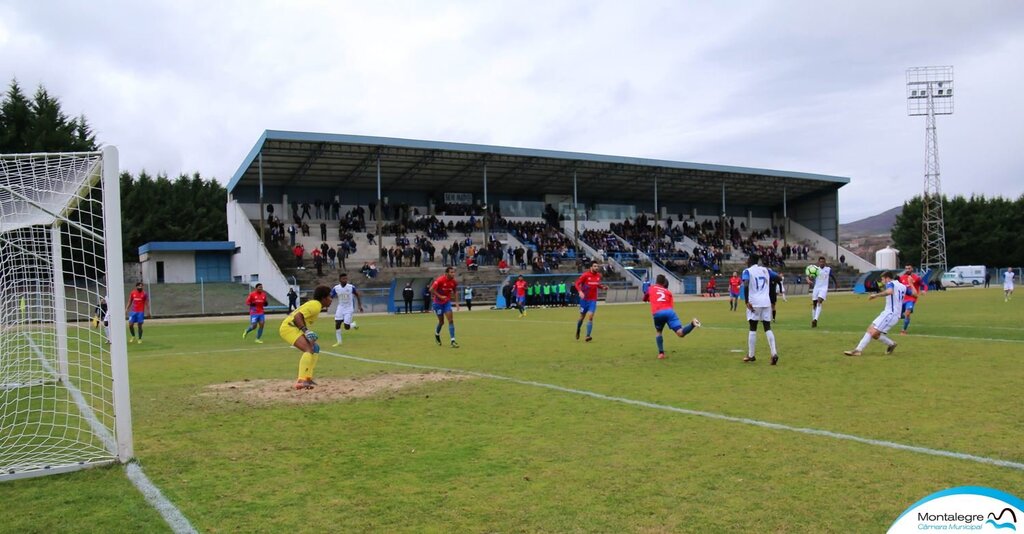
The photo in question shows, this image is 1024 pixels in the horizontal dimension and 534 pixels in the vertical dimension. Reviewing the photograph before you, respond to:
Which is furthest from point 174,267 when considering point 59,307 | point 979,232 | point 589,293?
point 979,232

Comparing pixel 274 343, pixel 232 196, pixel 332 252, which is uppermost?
pixel 232 196

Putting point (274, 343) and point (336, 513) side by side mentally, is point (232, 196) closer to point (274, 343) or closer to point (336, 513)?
point (274, 343)

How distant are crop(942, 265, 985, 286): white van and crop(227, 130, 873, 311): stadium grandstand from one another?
8.34 m

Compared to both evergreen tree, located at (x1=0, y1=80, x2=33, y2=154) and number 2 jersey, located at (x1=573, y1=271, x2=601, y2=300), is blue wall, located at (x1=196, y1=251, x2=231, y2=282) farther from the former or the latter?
number 2 jersey, located at (x1=573, y1=271, x2=601, y2=300)

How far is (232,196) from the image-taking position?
2089 inches

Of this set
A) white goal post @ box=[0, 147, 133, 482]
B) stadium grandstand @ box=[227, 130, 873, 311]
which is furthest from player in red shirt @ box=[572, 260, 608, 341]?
stadium grandstand @ box=[227, 130, 873, 311]

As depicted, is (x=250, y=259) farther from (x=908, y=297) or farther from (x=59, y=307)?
(x=908, y=297)

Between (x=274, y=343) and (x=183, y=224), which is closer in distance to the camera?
(x=274, y=343)

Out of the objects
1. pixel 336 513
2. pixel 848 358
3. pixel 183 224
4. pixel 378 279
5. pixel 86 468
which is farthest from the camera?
pixel 183 224

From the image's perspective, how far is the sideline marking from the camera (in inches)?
185

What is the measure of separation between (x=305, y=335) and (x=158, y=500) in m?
5.66

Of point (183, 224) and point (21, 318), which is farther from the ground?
point (183, 224)

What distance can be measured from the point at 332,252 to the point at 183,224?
2800 centimetres

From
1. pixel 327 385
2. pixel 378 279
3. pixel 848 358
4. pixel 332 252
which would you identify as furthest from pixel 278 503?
pixel 332 252
